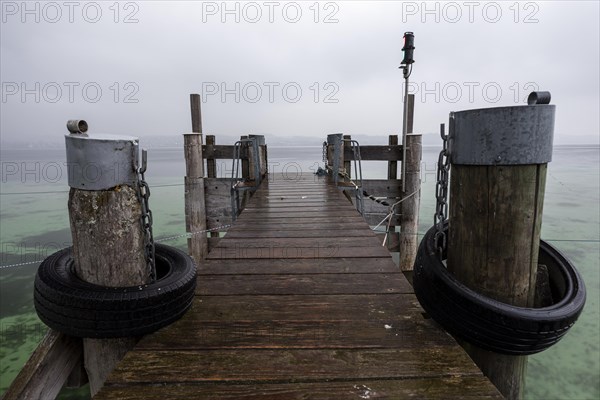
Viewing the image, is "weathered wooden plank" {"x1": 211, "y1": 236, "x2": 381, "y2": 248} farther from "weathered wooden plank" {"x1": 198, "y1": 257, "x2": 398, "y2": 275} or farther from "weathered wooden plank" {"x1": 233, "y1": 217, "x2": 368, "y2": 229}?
"weathered wooden plank" {"x1": 233, "y1": 217, "x2": 368, "y2": 229}

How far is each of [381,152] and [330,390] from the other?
6.64m

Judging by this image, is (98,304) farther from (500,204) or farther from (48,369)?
(500,204)

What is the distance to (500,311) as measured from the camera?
1518 millimetres

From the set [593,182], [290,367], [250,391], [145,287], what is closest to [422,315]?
[290,367]

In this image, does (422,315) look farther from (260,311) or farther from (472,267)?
(260,311)

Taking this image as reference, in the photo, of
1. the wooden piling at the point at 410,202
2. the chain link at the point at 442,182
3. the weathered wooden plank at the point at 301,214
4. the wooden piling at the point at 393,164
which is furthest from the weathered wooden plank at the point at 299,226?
the wooden piling at the point at 393,164

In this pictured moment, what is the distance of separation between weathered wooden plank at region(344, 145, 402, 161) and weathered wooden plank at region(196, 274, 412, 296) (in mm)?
5275

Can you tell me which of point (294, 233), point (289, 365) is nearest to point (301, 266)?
point (294, 233)

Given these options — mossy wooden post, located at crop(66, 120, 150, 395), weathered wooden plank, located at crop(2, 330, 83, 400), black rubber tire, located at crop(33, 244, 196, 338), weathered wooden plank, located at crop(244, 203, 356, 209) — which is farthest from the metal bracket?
weathered wooden plank, located at crop(244, 203, 356, 209)

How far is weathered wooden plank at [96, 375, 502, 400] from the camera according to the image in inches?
54.9

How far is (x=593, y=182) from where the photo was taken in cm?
2905

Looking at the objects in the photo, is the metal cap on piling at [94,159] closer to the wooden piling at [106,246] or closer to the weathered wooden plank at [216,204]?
the wooden piling at [106,246]

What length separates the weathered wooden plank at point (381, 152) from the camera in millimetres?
7566

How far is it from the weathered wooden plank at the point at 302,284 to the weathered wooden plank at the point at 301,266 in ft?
0.27
